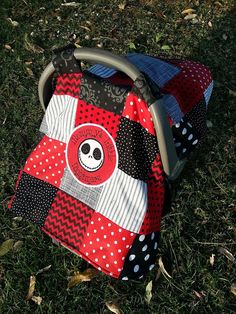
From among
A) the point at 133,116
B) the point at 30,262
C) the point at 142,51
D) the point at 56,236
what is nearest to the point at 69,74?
the point at 133,116

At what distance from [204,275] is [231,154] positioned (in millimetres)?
925

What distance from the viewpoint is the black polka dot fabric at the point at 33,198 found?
104 inches

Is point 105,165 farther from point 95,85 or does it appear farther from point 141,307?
point 141,307

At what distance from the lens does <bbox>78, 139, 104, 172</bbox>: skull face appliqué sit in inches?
94.0

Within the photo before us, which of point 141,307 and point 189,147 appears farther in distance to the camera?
point 141,307

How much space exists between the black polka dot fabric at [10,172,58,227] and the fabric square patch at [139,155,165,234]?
57 cm

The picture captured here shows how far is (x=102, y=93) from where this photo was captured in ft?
7.46

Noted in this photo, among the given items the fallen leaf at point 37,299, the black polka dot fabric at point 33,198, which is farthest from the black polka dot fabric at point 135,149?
the fallen leaf at point 37,299

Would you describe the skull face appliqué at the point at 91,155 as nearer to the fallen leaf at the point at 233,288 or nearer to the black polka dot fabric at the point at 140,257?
the black polka dot fabric at the point at 140,257

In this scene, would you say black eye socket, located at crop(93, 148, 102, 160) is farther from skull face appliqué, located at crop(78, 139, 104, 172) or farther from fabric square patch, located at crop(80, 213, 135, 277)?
fabric square patch, located at crop(80, 213, 135, 277)

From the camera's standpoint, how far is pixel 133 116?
223cm

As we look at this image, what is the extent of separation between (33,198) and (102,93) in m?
0.85

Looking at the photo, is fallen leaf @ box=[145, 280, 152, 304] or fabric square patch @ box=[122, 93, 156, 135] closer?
fabric square patch @ box=[122, 93, 156, 135]

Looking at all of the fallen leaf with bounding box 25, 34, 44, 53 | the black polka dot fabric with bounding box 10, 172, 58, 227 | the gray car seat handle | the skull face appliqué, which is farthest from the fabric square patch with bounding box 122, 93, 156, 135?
the fallen leaf with bounding box 25, 34, 44, 53
